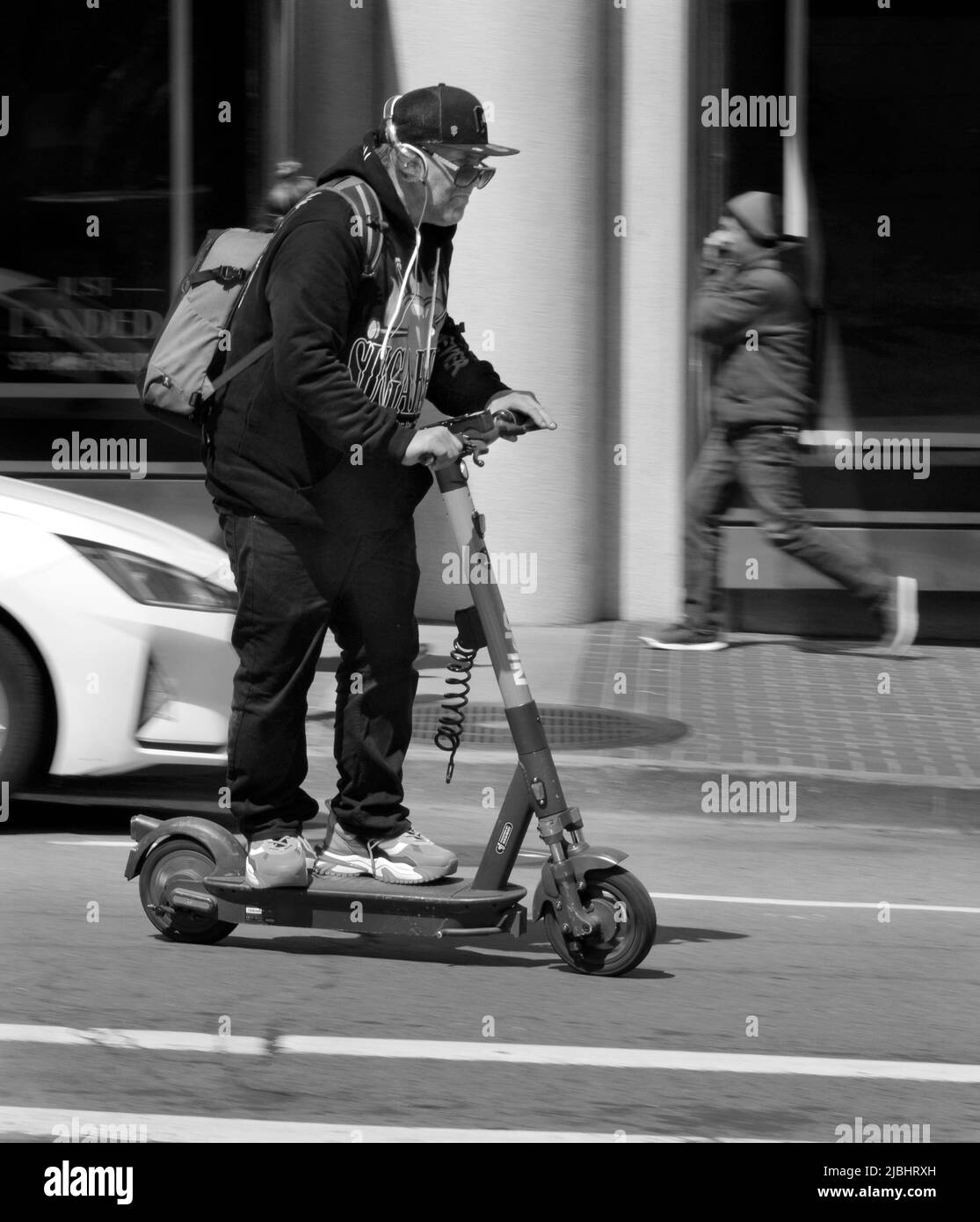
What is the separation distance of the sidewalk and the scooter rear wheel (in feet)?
7.60

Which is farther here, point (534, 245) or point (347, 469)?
point (534, 245)

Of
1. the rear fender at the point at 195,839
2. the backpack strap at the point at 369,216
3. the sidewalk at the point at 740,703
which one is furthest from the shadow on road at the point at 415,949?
the sidewalk at the point at 740,703

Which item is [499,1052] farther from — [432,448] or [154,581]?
[154,581]

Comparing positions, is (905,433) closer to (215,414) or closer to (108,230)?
(108,230)

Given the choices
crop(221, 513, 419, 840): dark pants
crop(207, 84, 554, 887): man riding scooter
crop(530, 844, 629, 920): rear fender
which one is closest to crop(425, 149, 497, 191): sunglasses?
crop(207, 84, 554, 887): man riding scooter

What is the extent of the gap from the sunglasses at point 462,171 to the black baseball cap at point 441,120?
34mm

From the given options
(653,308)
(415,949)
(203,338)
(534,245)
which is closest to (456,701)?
(415,949)

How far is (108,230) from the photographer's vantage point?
34.4ft

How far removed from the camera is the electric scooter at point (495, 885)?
461cm

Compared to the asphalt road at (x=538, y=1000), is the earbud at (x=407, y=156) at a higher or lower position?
higher

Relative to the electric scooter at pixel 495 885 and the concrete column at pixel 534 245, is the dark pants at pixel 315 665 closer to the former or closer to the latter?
the electric scooter at pixel 495 885

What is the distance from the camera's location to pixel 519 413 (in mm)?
4668

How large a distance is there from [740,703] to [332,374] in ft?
13.6
